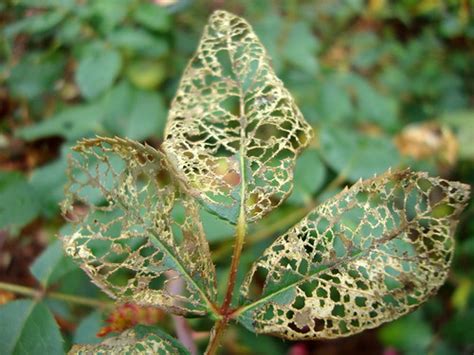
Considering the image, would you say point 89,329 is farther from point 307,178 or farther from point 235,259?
point 307,178

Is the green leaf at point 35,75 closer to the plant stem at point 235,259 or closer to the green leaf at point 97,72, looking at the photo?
the green leaf at point 97,72

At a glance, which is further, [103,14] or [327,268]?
[103,14]

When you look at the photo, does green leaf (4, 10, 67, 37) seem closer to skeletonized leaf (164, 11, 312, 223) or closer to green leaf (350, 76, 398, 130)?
skeletonized leaf (164, 11, 312, 223)

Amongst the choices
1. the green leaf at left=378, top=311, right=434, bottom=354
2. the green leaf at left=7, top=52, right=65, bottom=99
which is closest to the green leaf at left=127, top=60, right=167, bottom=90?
the green leaf at left=7, top=52, right=65, bottom=99

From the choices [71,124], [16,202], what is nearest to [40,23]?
[71,124]

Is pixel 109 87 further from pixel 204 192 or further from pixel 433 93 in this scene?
pixel 433 93

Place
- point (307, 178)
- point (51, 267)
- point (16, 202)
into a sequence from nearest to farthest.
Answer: point (51, 267)
point (16, 202)
point (307, 178)

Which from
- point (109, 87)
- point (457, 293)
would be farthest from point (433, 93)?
point (109, 87)

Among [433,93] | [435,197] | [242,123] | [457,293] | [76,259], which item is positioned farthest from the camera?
[433,93]
